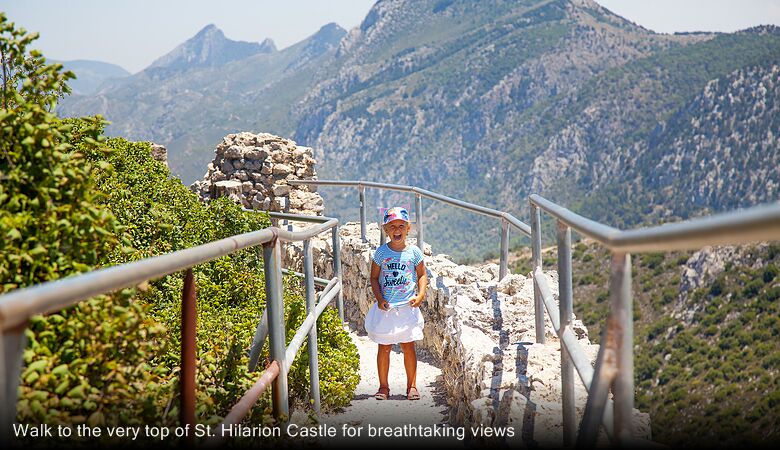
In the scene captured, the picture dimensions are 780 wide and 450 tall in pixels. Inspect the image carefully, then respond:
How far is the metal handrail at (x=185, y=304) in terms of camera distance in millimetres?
1245

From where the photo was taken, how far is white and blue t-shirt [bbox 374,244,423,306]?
5250 millimetres

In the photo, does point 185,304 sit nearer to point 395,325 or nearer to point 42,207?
point 42,207

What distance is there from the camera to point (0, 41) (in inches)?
113

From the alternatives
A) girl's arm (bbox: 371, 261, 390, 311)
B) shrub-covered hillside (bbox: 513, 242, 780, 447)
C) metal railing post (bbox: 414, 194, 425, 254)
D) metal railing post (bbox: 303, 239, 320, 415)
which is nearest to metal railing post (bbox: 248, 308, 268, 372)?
metal railing post (bbox: 303, 239, 320, 415)

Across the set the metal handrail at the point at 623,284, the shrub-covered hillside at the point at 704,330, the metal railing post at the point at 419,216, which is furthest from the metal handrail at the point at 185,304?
the shrub-covered hillside at the point at 704,330

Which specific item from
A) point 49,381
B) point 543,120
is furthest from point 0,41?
point 543,120

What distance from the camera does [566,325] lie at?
2.96m

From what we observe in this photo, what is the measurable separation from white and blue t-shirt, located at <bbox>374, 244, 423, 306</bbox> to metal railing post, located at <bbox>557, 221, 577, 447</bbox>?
2.32 meters

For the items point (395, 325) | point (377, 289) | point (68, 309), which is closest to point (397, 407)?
point (395, 325)

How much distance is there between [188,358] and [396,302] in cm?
314

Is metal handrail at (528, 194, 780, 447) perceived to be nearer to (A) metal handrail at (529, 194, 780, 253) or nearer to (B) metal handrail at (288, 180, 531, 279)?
(A) metal handrail at (529, 194, 780, 253)

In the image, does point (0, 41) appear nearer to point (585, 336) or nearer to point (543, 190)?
point (585, 336)

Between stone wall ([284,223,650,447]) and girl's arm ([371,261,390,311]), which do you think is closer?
stone wall ([284,223,650,447])

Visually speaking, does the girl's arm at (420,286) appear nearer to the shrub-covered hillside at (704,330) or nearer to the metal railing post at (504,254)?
the metal railing post at (504,254)
